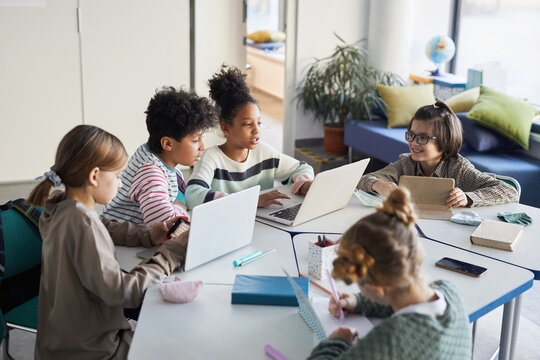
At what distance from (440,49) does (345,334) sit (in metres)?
4.26

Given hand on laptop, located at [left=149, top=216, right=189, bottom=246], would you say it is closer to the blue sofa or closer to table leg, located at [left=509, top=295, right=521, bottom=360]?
table leg, located at [left=509, top=295, right=521, bottom=360]

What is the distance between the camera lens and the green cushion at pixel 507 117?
13.6ft

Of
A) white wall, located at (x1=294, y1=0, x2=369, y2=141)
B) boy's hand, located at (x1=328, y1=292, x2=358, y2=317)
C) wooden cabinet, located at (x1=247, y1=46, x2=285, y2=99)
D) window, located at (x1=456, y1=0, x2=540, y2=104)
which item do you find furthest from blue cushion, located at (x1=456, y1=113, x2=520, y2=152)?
boy's hand, located at (x1=328, y1=292, x2=358, y2=317)

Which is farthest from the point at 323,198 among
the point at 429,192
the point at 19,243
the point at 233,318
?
the point at 19,243

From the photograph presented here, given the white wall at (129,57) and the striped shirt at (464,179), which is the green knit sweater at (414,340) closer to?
the striped shirt at (464,179)

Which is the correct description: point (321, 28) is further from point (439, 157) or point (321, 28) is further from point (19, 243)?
point (19, 243)

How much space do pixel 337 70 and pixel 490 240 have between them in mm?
3275

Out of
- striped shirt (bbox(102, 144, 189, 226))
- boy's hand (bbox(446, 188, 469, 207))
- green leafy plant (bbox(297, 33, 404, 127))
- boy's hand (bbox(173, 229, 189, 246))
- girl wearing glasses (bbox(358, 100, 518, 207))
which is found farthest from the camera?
green leafy plant (bbox(297, 33, 404, 127))

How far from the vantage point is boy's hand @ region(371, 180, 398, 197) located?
2354 millimetres

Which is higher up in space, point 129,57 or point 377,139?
point 129,57

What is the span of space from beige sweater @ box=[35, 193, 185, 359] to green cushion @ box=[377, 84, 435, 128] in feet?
11.4

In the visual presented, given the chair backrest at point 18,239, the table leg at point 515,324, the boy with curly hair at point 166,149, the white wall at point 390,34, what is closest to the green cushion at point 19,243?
the chair backrest at point 18,239

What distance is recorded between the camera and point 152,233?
1877 mm

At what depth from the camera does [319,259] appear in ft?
5.56
